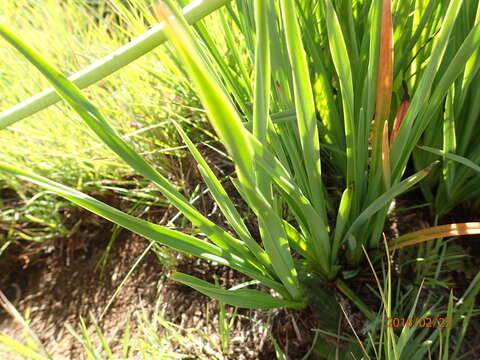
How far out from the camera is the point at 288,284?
0.44m

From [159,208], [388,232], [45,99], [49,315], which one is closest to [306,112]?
[45,99]

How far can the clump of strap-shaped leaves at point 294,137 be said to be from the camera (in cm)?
30

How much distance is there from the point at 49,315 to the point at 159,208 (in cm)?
38

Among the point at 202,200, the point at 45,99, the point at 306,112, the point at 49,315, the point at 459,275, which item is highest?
the point at 45,99

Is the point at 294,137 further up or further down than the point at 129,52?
further down

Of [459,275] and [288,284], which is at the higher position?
[288,284]

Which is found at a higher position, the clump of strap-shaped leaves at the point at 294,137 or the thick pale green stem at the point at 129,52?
the thick pale green stem at the point at 129,52

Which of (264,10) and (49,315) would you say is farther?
(49,315)

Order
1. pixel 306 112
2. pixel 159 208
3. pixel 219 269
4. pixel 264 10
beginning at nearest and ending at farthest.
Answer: pixel 264 10 < pixel 306 112 < pixel 219 269 < pixel 159 208

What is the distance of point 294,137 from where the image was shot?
1.51 ft

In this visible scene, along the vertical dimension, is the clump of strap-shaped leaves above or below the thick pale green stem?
below

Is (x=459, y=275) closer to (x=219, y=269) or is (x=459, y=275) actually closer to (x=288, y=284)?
(x=288, y=284)

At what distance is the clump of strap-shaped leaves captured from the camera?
0.97 feet

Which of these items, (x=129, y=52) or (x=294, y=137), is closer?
(x=129, y=52)
